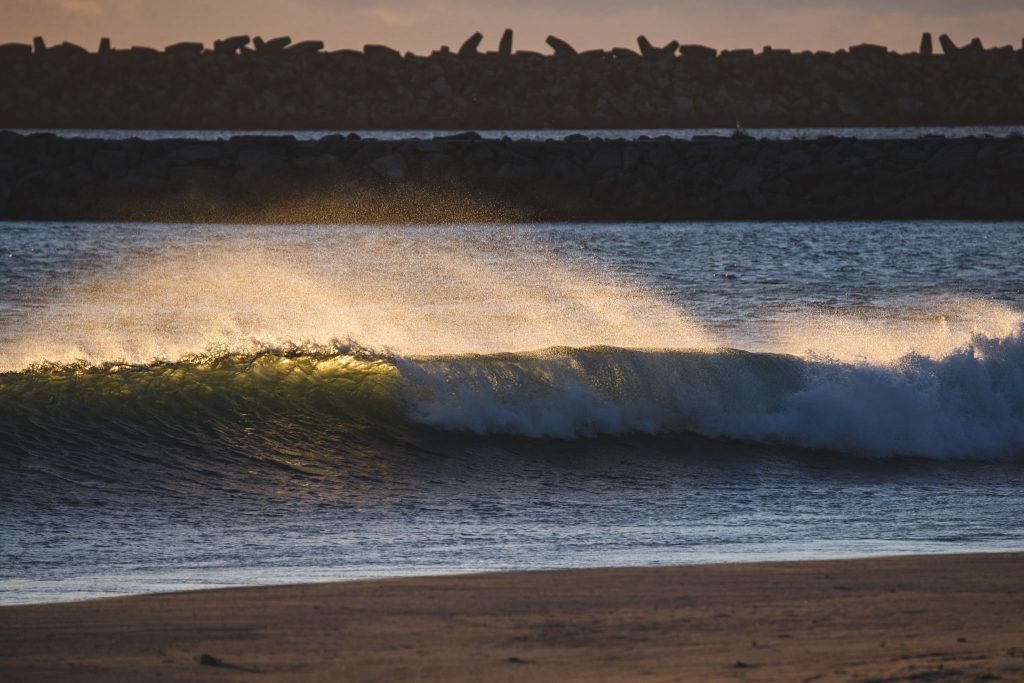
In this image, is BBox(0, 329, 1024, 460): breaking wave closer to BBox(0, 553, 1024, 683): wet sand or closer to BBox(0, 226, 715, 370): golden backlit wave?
BBox(0, 226, 715, 370): golden backlit wave

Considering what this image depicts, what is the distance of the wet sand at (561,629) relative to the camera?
5.08 meters

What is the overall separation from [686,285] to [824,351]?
356 inches

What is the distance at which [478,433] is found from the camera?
11805mm

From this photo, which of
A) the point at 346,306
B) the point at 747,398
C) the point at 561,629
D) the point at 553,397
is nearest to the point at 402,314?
the point at 346,306

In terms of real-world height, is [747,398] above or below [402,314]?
below

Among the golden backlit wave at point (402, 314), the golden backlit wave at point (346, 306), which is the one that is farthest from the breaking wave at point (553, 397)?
the golden backlit wave at point (346, 306)

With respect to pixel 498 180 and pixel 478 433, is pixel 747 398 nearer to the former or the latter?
pixel 478 433

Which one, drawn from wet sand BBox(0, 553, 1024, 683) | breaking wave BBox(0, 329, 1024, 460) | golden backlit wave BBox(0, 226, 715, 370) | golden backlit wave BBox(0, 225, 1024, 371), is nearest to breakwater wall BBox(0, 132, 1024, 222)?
golden backlit wave BBox(0, 226, 715, 370)

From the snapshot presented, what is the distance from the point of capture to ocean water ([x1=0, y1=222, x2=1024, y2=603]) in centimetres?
779

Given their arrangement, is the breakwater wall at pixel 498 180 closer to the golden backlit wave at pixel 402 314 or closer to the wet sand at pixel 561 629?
the golden backlit wave at pixel 402 314

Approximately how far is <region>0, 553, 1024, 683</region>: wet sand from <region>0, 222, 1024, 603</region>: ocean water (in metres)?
0.63

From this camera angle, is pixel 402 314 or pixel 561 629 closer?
pixel 561 629

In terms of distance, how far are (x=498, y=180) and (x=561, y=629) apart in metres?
35.2

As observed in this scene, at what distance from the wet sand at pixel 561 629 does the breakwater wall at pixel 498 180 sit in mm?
32758
